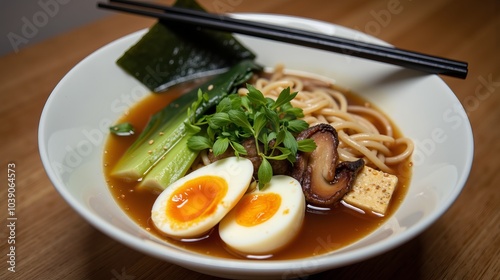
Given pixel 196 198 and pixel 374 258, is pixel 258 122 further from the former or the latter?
pixel 374 258

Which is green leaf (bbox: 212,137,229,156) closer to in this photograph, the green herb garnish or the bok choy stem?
the green herb garnish

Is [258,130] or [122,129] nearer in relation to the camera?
[258,130]

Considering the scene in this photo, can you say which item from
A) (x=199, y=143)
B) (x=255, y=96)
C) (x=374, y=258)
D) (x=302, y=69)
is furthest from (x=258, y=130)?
(x=302, y=69)

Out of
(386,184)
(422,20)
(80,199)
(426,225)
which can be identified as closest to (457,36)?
(422,20)

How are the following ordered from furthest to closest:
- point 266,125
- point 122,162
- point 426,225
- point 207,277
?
point 122,162, point 266,125, point 207,277, point 426,225

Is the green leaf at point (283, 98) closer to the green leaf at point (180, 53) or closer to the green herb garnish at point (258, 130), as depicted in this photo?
the green herb garnish at point (258, 130)

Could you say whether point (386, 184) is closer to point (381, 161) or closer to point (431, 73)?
point (381, 161)

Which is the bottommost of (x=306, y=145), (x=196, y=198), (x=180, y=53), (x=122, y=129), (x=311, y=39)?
(x=122, y=129)
